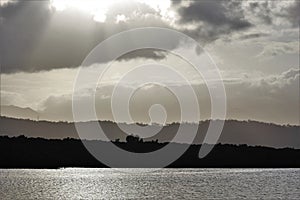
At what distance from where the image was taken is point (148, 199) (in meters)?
153

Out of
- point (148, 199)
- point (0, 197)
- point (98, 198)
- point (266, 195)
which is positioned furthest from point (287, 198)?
point (0, 197)

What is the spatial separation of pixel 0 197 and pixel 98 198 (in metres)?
27.4

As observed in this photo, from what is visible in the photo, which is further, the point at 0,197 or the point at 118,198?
the point at 118,198

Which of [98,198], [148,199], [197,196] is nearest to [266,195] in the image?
[197,196]

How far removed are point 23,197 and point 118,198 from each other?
84.3 ft

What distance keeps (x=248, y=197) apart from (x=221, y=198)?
760 cm

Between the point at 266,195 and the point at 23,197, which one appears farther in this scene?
the point at 266,195

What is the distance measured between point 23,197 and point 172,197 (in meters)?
40.3

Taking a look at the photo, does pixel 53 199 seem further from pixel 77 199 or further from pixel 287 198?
pixel 287 198

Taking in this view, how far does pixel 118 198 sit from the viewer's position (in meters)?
160

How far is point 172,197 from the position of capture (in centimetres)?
15875

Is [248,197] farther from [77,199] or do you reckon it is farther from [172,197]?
[77,199]

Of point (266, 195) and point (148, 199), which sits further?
point (266, 195)

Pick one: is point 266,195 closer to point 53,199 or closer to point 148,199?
point 148,199
